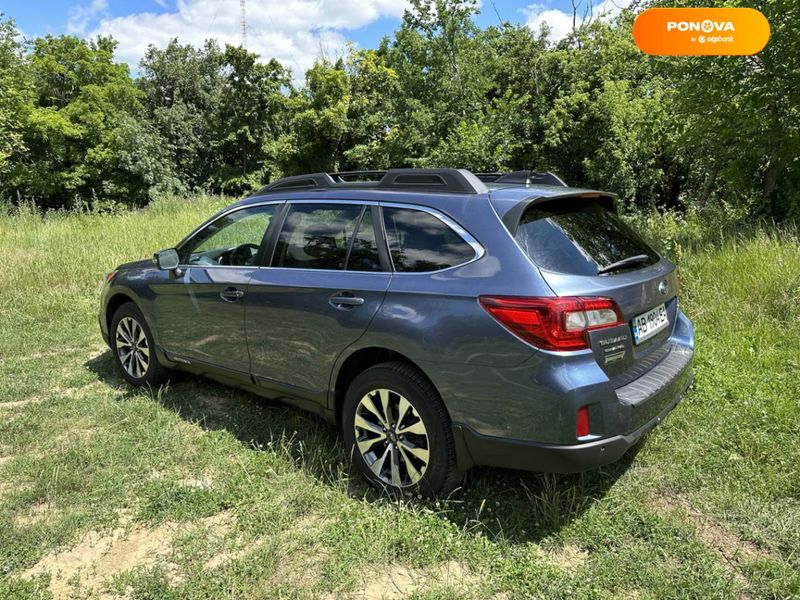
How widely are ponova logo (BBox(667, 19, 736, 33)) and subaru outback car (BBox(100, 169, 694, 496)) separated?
18.6ft

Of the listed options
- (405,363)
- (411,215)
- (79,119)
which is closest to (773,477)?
(405,363)

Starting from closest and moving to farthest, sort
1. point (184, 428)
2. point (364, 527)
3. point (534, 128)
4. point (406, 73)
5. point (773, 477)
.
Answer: point (364, 527) < point (773, 477) < point (184, 428) < point (534, 128) < point (406, 73)

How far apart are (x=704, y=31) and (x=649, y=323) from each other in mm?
6638

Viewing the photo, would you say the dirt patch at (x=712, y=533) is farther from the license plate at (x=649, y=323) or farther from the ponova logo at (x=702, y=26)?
the ponova logo at (x=702, y=26)

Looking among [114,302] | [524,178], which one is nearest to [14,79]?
[114,302]

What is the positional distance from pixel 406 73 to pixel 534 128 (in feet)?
15.4

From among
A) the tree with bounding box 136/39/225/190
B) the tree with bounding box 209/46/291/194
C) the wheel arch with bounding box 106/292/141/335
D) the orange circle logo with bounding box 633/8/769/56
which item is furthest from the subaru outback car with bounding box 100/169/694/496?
the tree with bounding box 136/39/225/190

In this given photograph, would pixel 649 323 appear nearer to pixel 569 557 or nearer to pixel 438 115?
pixel 569 557

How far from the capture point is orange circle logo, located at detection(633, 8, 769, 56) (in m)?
7.17

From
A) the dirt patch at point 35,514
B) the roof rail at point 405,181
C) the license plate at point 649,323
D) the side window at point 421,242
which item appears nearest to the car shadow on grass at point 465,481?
the license plate at point 649,323

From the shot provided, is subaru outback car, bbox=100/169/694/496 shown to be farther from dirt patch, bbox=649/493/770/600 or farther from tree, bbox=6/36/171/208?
tree, bbox=6/36/171/208

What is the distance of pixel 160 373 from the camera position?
4895mm

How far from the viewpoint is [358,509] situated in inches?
121

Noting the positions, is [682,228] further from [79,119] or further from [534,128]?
[79,119]
